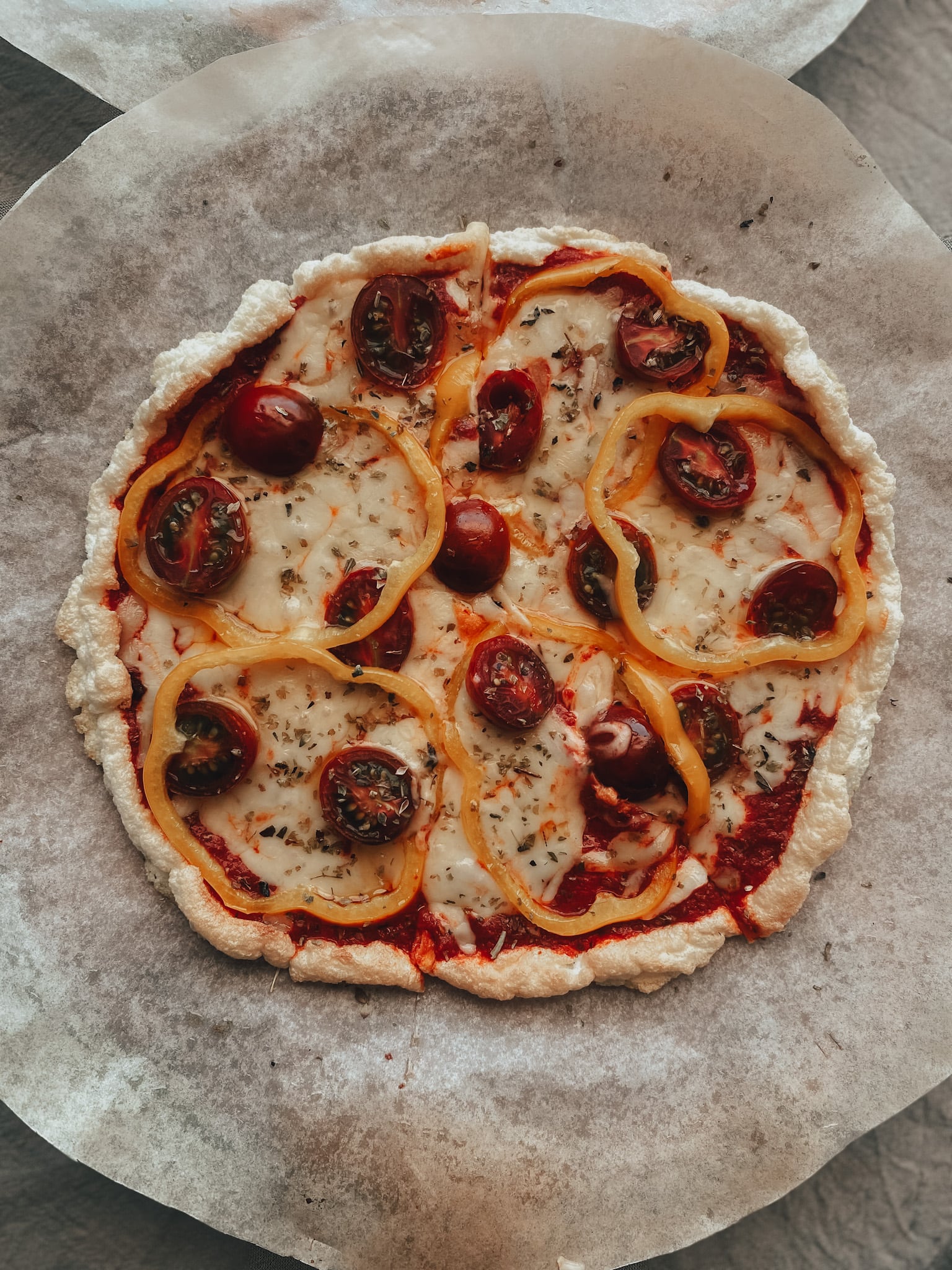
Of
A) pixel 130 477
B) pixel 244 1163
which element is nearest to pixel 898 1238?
pixel 244 1163

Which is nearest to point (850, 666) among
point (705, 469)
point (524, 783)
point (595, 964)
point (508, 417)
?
point (705, 469)

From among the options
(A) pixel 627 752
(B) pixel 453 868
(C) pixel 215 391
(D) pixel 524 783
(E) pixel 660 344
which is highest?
(E) pixel 660 344

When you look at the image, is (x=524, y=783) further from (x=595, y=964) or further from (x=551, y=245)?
(x=551, y=245)

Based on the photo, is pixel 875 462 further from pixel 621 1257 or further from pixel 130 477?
pixel 621 1257

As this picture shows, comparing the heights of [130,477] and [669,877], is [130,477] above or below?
above

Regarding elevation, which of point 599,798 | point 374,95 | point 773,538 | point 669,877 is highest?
point 374,95
